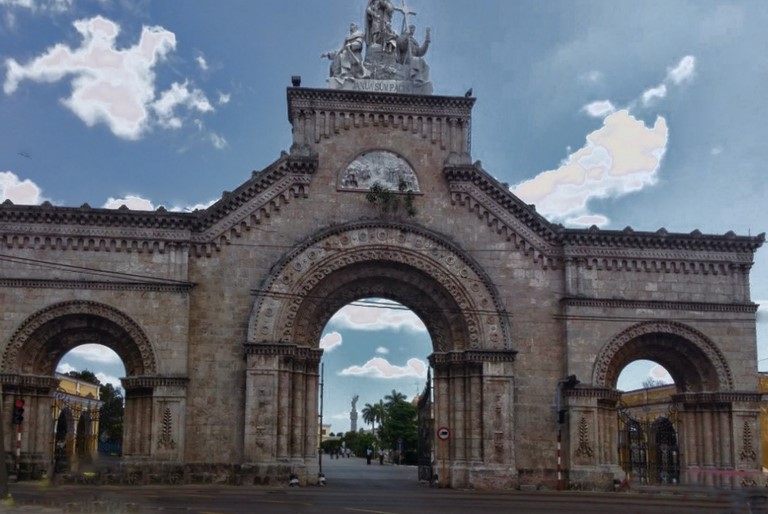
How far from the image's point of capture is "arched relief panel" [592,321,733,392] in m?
34.6

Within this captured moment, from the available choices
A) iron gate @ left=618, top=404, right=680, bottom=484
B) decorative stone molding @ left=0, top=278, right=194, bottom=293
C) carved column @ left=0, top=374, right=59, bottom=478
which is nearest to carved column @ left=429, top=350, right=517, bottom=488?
iron gate @ left=618, top=404, right=680, bottom=484

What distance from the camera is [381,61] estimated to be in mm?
37000

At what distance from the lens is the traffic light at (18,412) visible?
102 feet

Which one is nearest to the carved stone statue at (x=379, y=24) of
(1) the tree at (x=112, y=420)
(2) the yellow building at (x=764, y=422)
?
(2) the yellow building at (x=764, y=422)

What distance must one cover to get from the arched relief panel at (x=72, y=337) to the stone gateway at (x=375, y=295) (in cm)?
7

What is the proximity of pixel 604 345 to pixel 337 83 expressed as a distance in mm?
14020

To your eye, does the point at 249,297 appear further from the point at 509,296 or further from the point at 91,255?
the point at 509,296

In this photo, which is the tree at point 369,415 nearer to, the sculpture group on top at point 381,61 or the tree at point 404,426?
the tree at point 404,426

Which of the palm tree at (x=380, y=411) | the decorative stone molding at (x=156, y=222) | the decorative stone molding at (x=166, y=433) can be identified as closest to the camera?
the decorative stone molding at (x=166, y=433)

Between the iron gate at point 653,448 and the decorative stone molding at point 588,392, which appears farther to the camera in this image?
the iron gate at point 653,448

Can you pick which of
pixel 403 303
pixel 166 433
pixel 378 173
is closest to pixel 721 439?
pixel 403 303

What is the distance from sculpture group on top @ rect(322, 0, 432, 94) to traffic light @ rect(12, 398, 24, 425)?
52.3 feet

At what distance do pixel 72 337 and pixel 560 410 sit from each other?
57.6 ft

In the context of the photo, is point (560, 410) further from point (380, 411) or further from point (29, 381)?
point (380, 411)
